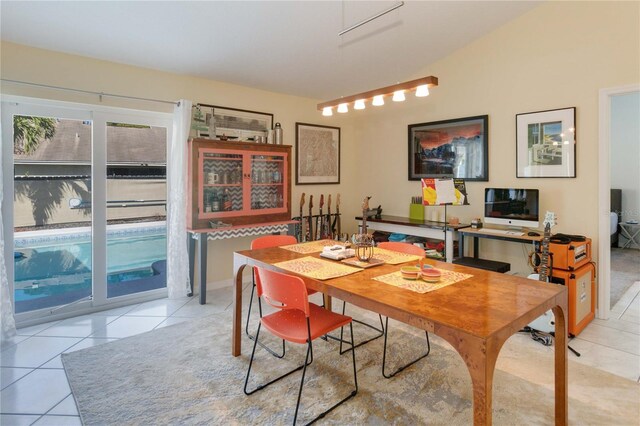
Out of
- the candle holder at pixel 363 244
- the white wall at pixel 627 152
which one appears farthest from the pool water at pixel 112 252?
the white wall at pixel 627 152

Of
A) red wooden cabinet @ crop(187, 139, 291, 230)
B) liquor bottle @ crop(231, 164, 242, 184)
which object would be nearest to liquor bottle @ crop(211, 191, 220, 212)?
red wooden cabinet @ crop(187, 139, 291, 230)

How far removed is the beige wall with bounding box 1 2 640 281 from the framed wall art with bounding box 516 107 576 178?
66mm

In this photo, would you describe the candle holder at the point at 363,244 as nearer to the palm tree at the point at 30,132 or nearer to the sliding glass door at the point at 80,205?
the sliding glass door at the point at 80,205

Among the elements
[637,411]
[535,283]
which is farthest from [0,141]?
[637,411]

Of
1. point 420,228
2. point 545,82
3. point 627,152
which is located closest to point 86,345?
point 420,228

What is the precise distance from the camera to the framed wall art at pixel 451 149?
4199 mm

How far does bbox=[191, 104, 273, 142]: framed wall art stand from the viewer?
405 cm

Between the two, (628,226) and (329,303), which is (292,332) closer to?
(329,303)

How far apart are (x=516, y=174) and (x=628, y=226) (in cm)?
404

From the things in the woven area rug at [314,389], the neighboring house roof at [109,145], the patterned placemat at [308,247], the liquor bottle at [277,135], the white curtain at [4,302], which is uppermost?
the liquor bottle at [277,135]

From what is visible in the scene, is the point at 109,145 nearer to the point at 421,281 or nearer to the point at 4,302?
the point at 4,302

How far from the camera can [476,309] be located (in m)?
1.58

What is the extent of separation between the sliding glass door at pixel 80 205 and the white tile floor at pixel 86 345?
0.34 meters

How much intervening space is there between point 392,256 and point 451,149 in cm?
243
